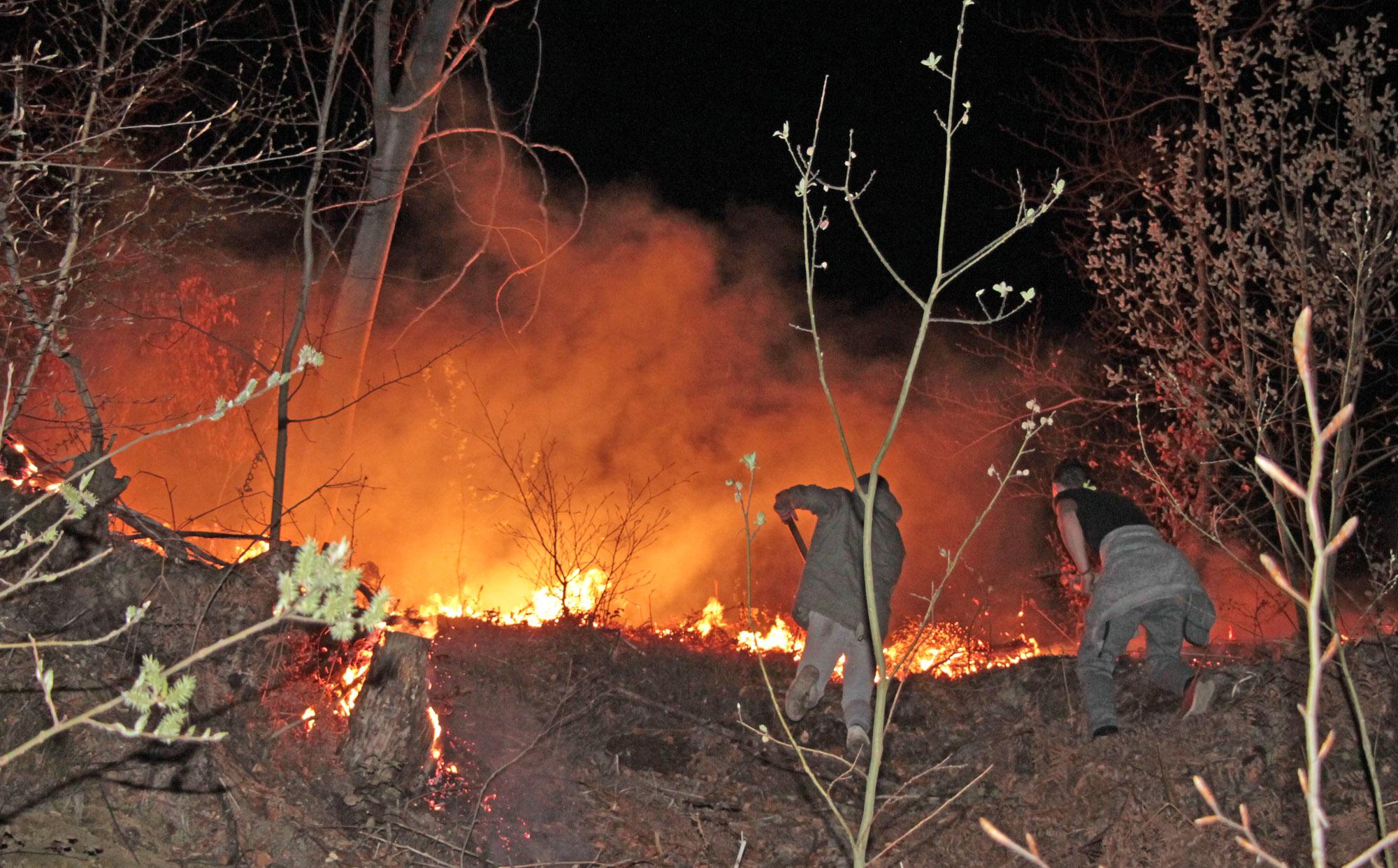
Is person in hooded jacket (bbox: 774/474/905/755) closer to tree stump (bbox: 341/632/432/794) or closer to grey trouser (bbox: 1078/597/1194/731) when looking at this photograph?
grey trouser (bbox: 1078/597/1194/731)

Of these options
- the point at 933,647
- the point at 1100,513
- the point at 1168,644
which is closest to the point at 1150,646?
the point at 1168,644

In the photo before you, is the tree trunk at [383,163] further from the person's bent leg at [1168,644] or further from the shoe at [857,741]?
the person's bent leg at [1168,644]

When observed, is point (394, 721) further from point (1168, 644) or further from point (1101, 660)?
point (1168, 644)

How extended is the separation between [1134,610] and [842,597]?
1681mm

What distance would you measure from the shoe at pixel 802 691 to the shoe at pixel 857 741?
1.11ft

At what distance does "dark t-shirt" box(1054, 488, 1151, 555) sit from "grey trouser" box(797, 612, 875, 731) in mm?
1468

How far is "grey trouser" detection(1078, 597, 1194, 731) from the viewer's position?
595cm

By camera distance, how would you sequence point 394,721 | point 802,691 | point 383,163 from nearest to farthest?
point 394,721 → point 802,691 → point 383,163

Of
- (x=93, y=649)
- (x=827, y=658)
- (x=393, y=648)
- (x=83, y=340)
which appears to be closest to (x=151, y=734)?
(x=93, y=649)

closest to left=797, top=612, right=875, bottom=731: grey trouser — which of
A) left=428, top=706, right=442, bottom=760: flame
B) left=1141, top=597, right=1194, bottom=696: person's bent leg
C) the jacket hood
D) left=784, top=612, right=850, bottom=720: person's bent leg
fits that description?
left=784, top=612, right=850, bottom=720: person's bent leg

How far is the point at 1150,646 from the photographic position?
6.14 m

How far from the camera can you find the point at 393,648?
5.57m

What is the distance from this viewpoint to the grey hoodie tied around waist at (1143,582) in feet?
19.3

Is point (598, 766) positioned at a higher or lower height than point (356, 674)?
lower
